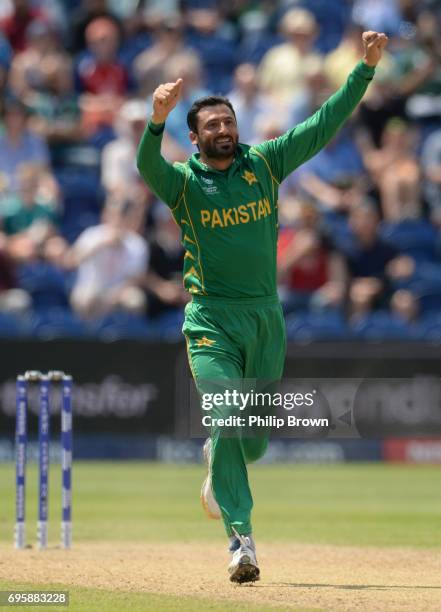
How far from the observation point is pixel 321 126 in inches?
307

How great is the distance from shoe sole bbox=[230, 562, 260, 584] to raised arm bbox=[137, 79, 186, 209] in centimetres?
193

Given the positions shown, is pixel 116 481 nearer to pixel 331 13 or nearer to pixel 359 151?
pixel 359 151

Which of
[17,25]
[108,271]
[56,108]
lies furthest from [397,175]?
[17,25]

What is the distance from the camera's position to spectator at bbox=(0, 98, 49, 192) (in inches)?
700

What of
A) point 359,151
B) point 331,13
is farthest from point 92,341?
point 331,13

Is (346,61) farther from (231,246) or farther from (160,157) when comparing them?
(160,157)

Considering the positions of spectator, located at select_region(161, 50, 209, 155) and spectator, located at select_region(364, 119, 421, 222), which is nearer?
spectator, located at select_region(364, 119, 421, 222)

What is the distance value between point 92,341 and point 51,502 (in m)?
3.20

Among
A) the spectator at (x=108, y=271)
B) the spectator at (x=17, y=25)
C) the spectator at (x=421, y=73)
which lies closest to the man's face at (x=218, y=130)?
the spectator at (x=108, y=271)

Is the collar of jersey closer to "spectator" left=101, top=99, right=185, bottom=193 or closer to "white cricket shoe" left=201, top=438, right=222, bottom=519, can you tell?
"white cricket shoe" left=201, top=438, right=222, bottom=519

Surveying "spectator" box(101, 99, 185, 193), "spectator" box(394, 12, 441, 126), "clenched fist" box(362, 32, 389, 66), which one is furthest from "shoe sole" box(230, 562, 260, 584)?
"spectator" box(394, 12, 441, 126)

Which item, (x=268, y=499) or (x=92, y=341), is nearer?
(x=268, y=499)

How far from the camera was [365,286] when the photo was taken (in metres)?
16.8

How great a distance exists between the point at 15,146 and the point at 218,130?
10526 mm
